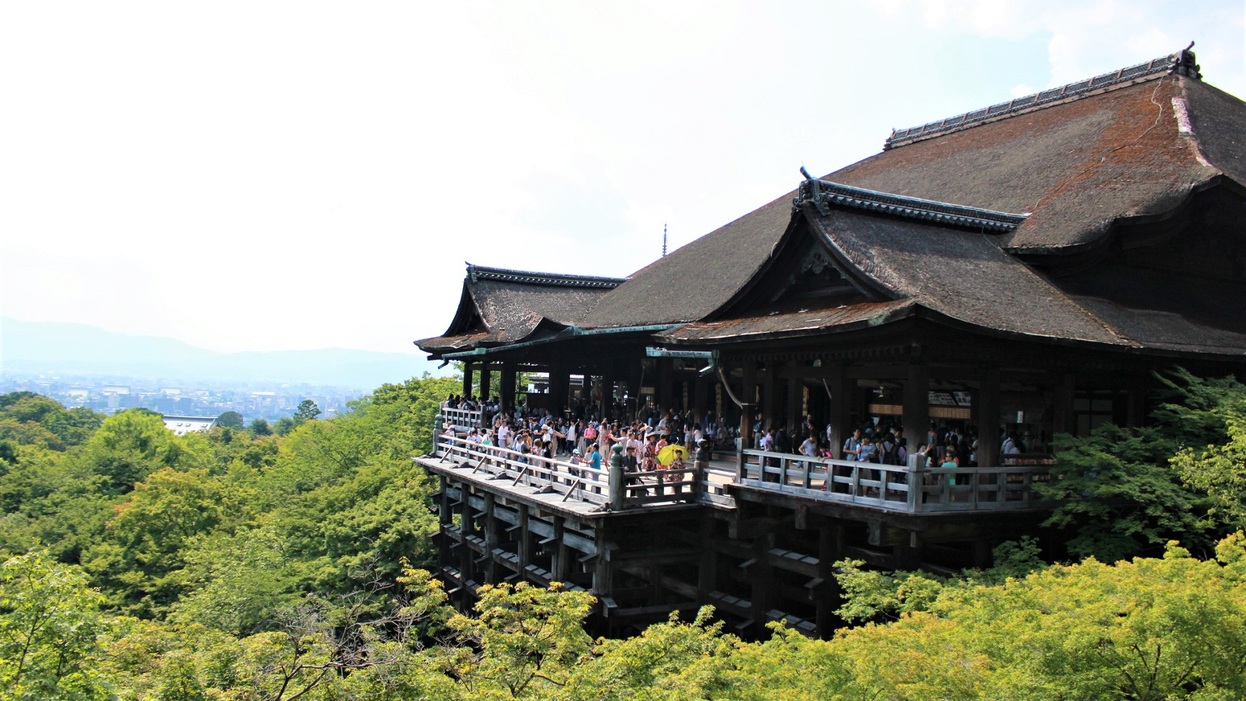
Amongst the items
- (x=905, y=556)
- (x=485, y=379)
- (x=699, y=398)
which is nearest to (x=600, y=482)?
(x=699, y=398)

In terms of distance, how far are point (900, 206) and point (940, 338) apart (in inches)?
167

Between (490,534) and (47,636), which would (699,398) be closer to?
(490,534)

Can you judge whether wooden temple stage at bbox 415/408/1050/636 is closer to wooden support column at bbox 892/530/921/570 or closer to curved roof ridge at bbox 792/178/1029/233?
wooden support column at bbox 892/530/921/570

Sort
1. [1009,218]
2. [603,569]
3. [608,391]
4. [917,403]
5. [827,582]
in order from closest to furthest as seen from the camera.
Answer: [917,403] → [827,582] → [603,569] → [1009,218] → [608,391]

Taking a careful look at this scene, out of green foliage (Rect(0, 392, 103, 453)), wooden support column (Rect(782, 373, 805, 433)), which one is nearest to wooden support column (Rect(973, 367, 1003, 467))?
wooden support column (Rect(782, 373, 805, 433))

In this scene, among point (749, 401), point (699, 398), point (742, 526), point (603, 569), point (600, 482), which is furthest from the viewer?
point (699, 398)

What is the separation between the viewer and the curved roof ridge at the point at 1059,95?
71.7ft

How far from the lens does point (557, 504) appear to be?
17859 mm

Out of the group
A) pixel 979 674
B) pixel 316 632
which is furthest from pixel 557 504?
pixel 979 674

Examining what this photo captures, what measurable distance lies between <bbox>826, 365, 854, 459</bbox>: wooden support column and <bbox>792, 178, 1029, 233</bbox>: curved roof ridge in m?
2.95

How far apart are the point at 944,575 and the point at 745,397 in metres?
5.36

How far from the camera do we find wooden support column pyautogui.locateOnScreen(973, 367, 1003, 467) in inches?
533

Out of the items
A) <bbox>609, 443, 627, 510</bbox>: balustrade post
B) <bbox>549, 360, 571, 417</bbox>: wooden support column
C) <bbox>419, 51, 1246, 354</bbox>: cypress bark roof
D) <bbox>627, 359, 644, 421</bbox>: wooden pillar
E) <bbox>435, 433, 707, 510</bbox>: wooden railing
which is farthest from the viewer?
<bbox>549, 360, 571, 417</bbox>: wooden support column

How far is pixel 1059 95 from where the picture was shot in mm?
24812
